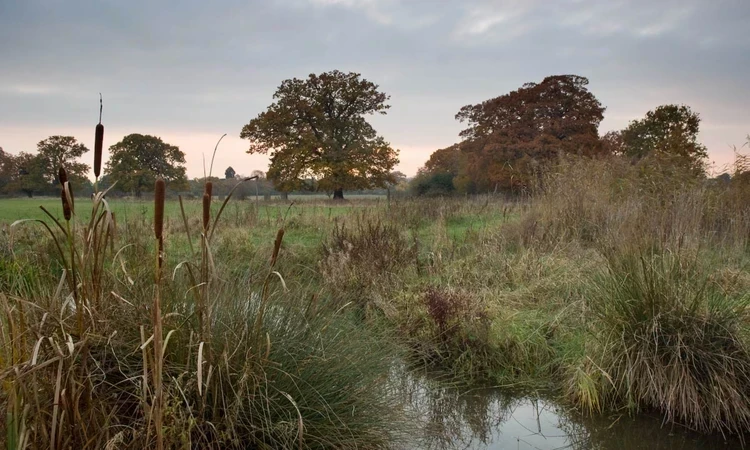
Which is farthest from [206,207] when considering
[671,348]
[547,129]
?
[547,129]

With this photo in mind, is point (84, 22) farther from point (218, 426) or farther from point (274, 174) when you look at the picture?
point (274, 174)

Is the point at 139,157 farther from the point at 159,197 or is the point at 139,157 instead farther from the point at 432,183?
the point at 159,197

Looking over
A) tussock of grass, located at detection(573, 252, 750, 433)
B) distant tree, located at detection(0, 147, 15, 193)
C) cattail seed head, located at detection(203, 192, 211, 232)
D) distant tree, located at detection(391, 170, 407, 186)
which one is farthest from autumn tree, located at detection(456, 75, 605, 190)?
cattail seed head, located at detection(203, 192, 211, 232)

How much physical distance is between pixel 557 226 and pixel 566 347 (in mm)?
4304

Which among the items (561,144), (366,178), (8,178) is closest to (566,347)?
(561,144)

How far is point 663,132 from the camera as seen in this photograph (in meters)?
29.2

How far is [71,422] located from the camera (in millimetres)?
1974

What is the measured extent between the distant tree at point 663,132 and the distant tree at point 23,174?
27.6m

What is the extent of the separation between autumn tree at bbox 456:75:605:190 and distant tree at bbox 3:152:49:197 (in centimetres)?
2192

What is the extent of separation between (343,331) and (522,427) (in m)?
1.77

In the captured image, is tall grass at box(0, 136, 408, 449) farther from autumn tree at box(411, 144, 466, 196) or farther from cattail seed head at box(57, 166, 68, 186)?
autumn tree at box(411, 144, 466, 196)

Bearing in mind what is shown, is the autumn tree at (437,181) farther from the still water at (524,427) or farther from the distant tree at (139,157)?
the still water at (524,427)

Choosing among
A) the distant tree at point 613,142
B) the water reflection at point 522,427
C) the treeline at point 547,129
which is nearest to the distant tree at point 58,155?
the water reflection at point 522,427

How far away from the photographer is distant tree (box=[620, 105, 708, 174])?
2449 centimetres
